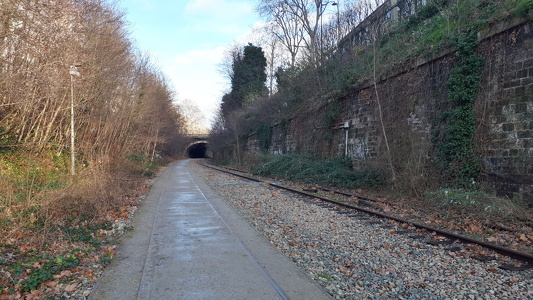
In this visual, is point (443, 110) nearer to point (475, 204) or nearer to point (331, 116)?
point (475, 204)

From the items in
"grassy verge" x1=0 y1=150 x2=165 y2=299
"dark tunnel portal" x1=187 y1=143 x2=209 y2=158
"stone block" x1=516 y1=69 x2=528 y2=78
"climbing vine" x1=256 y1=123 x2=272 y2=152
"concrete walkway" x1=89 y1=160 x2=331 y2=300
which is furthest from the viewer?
"dark tunnel portal" x1=187 y1=143 x2=209 y2=158

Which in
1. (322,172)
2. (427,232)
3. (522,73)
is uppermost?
→ (522,73)

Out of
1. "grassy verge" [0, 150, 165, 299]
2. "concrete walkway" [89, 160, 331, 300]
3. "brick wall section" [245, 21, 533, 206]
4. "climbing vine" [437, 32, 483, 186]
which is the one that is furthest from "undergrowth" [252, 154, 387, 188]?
"grassy verge" [0, 150, 165, 299]

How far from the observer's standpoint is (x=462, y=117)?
11.1m

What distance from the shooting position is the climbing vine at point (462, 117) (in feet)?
35.5

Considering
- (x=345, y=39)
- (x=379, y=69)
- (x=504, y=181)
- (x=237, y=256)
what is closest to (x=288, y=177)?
(x=379, y=69)

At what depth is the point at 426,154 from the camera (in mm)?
12242

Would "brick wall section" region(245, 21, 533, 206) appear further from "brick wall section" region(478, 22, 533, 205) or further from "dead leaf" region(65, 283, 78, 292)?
"dead leaf" region(65, 283, 78, 292)

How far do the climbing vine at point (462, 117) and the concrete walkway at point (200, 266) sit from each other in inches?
265

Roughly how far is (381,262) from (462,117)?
23.5 ft

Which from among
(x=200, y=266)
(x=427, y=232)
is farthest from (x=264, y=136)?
(x=200, y=266)

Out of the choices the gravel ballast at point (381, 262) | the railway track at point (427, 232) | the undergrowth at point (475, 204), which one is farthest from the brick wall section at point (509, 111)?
the gravel ballast at point (381, 262)

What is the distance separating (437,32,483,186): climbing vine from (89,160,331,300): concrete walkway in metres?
6.73

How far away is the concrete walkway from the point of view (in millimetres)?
4625
